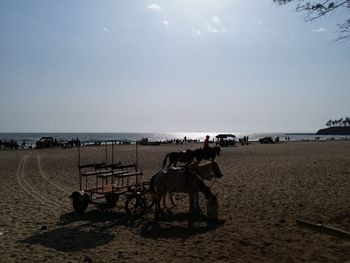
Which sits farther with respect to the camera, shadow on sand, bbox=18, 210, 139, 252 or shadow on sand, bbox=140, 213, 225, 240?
shadow on sand, bbox=140, 213, 225, 240

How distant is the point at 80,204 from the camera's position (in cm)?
1263

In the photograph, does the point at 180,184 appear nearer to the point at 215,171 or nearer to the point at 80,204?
the point at 215,171

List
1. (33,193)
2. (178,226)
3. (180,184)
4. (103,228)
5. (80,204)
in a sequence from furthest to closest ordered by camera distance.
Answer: (33,193)
(80,204)
(180,184)
(178,226)
(103,228)

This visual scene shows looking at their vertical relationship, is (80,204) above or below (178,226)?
above

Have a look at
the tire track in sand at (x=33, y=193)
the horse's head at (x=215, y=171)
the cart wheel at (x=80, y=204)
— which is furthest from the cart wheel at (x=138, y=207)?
the tire track in sand at (x=33, y=193)

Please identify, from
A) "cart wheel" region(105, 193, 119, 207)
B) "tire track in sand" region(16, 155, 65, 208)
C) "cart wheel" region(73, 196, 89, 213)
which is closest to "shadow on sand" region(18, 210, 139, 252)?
"cart wheel" region(73, 196, 89, 213)

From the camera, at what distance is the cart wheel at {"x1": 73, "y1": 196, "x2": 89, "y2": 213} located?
12.6m

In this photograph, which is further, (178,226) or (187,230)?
(178,226)

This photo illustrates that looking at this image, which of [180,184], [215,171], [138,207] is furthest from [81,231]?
[215,171]

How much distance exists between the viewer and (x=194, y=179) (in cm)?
1133

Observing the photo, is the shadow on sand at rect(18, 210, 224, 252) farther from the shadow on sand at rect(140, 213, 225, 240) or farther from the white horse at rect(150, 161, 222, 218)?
the white horse at rect(150, 161, 222, 218)

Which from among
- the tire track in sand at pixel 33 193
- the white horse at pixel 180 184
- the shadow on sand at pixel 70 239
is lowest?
the shadow on sand at pixel 70 239

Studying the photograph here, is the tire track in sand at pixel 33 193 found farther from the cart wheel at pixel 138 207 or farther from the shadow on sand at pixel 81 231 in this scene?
the cart wheel at pixel 138 207

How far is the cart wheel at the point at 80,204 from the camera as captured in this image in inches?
495
